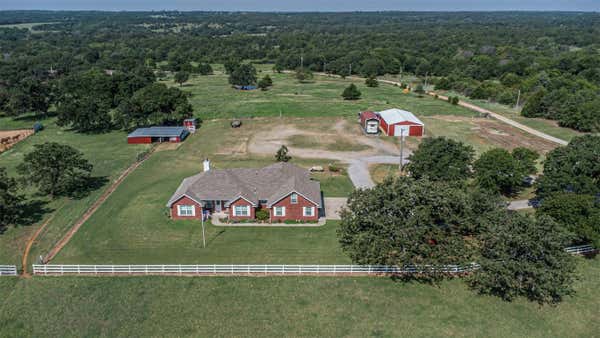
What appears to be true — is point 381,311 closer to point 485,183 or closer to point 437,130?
point 485,183

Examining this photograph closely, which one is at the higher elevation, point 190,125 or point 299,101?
point 299,101

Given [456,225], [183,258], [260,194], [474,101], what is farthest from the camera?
[474,101]

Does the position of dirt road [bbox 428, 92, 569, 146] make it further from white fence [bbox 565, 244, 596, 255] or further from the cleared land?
white fence [bbox 565, 244, 596, 255]

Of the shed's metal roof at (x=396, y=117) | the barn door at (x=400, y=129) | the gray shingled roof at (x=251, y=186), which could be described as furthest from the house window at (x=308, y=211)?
the shed's metal roof at (x=396, y=117)

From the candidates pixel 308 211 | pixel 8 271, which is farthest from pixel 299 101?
pixel 8 271

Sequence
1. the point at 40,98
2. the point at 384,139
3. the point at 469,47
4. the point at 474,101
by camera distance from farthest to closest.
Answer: the point at 469,47
the point at 474,101
the point at 40,98
the point at 384,139

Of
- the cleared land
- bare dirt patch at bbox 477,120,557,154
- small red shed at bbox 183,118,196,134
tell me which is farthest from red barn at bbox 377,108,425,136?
small red shed at bbox 183,118,196,134

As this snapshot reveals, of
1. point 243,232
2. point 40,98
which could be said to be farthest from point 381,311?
point 40,98

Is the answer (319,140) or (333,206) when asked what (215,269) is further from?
(319,140)
